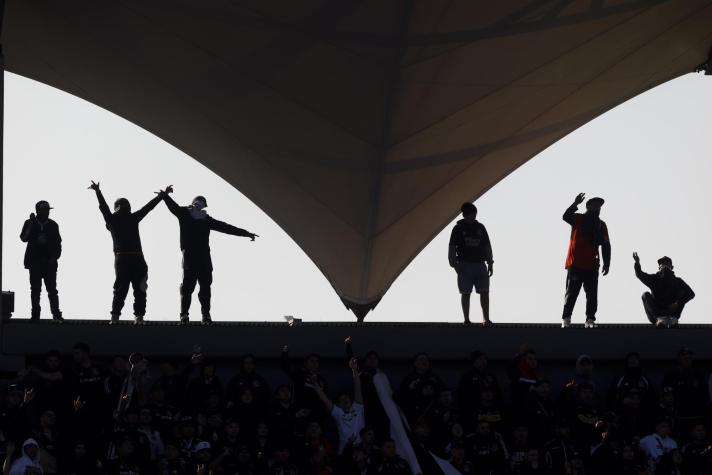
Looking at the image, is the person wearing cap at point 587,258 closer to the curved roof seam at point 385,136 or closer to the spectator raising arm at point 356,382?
the curved roof seam at point 385,136

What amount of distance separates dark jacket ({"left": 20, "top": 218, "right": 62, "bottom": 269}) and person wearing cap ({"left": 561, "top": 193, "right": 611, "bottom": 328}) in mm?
5825

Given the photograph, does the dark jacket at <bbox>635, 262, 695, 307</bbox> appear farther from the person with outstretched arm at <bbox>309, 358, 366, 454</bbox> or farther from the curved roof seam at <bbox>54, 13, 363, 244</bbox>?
the curved roof seam at <bbox>54, 13, 363, 244</bbox>

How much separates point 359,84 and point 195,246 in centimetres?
440

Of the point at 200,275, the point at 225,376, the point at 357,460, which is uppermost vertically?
the point at 200,275

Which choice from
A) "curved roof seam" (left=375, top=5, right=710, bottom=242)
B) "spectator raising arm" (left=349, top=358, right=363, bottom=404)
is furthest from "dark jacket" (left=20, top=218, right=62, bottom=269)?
"curved roof seam" (left=375, top=5, right=710, bottom=242)

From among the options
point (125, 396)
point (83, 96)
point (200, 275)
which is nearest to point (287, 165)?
point (83, 96)

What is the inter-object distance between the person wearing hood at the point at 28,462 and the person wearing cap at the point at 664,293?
25.4 feet

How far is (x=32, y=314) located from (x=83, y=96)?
5597mm

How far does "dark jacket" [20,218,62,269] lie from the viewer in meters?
16.4

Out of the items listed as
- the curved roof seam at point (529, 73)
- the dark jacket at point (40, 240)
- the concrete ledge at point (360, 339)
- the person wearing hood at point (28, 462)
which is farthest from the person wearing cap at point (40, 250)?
the curved roof seam at point (529, 73)

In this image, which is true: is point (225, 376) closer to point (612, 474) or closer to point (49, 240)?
point (49, 240)

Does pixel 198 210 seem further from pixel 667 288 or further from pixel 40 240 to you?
pixel 667 288

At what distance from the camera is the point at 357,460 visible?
13188mm

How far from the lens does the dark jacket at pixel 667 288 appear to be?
17.4 m
